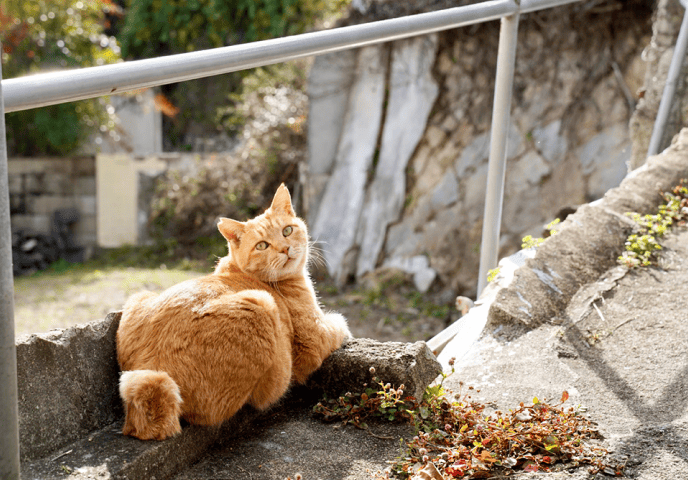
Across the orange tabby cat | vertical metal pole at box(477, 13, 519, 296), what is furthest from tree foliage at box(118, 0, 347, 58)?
the orange tabby cat

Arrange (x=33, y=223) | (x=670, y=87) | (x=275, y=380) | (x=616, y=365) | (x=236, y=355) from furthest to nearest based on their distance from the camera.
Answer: (x=33, y=223) < (x=670, y=87) < (x=616, y=365) < (x=275, y=380) < (x=236, y=355)

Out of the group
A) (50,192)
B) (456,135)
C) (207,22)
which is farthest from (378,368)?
(207,22)

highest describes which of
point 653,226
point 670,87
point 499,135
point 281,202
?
point 670,87

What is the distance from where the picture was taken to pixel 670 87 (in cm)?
328

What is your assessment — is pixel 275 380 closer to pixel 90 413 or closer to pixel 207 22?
pixel 90 413

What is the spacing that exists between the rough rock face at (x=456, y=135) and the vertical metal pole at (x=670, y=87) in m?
3.10

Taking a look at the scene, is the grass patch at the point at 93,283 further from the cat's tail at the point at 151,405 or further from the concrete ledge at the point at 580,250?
the cat's tail at the point at 151,405

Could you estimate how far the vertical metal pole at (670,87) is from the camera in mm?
3191

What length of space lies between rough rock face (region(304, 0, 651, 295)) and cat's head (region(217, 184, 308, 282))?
5475 mm

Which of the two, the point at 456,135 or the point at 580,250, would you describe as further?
the point at 456,135

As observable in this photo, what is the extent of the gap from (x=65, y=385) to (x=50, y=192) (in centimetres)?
961

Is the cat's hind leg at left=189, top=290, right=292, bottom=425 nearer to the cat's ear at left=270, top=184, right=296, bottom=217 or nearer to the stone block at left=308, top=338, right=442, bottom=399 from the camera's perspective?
the stone block at left=308, top=338, right=442, bottom=399

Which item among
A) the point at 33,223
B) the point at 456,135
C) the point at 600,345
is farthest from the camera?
the point at 33,223

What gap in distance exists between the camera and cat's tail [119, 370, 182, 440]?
1.28 m
